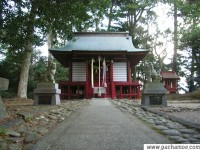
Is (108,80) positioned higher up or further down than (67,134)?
higher up

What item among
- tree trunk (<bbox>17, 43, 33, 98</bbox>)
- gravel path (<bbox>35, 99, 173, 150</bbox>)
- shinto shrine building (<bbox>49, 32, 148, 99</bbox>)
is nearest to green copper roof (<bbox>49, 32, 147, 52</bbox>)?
shinto shrine building (<bbox>49, 32, 148, 99</bbox>)

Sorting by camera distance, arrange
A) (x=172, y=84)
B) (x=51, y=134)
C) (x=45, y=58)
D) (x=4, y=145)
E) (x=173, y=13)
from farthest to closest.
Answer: (x=172, y=84) < (x=173, y=13) < (x=45, y=58) < (x=51, y=134) < (x=4, y=145)

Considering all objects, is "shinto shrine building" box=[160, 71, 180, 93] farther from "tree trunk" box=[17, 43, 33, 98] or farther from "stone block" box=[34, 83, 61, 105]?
"stone block" box=[34, 83, 61, 105]

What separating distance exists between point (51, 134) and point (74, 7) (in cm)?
673

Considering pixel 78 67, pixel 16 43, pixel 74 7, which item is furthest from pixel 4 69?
pixel 74 7

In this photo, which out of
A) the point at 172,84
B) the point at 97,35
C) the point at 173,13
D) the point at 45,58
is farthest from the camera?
the point at 172,84

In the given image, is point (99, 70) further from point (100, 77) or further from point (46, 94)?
point (46, 94)

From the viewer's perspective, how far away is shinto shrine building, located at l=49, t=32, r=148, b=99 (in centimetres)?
2089

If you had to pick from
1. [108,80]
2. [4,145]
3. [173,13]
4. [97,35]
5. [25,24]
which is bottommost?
[4,145]

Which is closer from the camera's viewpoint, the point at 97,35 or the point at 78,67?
the point at 78,67

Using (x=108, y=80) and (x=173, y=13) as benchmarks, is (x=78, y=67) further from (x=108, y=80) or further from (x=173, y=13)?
(x=173, y=13)

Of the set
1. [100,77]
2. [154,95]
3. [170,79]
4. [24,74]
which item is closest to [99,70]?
[100,77]

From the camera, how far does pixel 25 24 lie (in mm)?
10750

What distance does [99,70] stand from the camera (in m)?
21.2
